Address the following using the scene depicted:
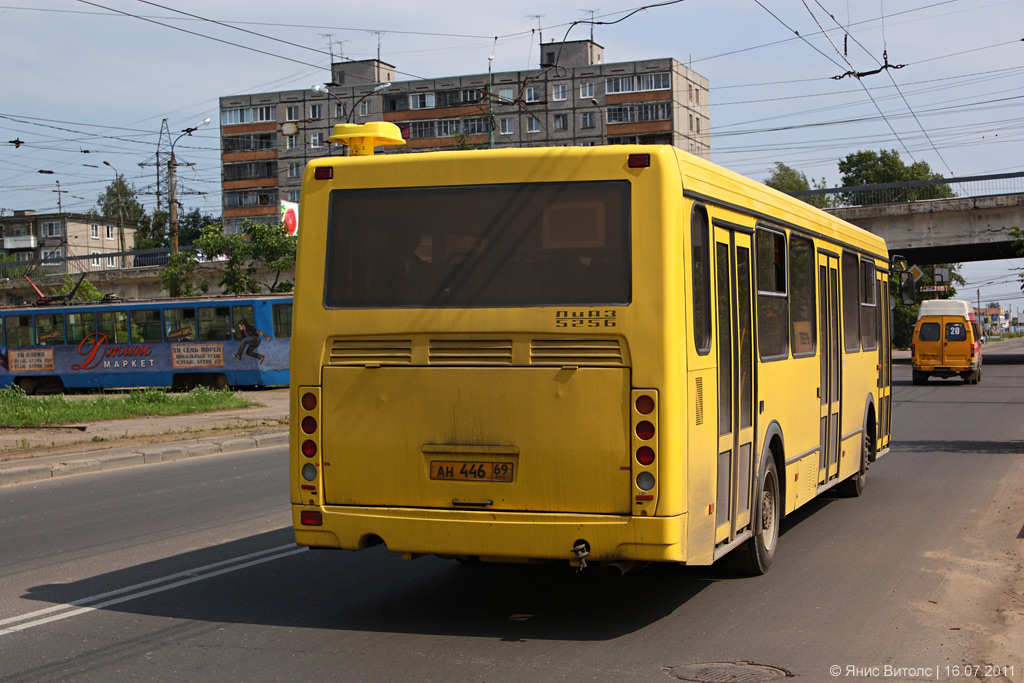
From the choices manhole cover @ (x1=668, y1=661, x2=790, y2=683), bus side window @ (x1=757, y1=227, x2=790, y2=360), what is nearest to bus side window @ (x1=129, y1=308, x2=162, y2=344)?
bus side window @ (x1=757, y1=227, x2=790, y2=360)

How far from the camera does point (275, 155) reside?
11006cm

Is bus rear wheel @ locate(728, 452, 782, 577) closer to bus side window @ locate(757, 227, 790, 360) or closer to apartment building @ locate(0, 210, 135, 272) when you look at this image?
bus side window @ locate(757, 227, 790, 360)

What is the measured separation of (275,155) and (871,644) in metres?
109

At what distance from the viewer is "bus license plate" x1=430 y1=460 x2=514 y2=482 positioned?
21.1 ft

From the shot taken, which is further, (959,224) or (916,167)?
(916,167)

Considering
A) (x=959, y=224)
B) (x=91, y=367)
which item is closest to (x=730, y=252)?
(x=91, y=367)

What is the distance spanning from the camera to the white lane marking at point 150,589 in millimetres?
6906

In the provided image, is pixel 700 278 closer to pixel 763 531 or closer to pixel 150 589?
pixel 763 531

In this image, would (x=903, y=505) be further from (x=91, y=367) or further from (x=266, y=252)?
(x=266, y=252)

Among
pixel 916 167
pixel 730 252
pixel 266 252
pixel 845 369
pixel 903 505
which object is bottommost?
pixel 903 505

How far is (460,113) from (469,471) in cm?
10032

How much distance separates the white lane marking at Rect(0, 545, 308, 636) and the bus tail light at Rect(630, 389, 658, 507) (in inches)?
140

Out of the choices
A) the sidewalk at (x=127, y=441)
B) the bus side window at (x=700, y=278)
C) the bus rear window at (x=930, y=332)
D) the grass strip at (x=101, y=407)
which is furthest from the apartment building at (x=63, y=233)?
the bus side window at (x=700, y=278)

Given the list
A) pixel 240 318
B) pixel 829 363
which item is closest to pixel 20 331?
pixel 240 318
